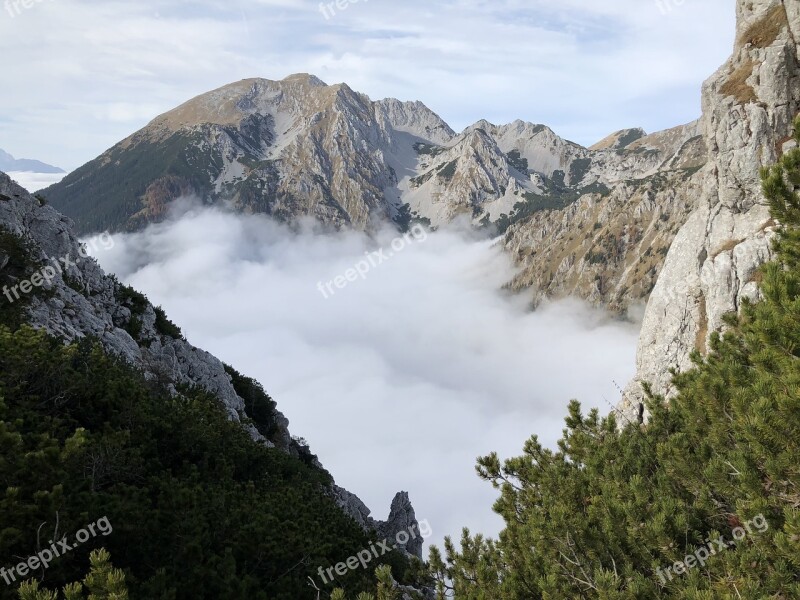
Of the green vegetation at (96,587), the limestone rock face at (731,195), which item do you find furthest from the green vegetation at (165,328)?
the limestone rock face at (731,195)

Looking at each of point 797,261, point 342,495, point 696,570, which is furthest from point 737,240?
point 696,570

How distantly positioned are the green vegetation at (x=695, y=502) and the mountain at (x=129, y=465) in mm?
4158

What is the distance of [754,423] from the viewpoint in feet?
26.8

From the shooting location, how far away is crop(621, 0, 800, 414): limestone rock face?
207 ft

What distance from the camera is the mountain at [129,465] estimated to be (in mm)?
10953

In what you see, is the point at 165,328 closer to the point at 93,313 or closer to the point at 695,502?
the point at 93,313

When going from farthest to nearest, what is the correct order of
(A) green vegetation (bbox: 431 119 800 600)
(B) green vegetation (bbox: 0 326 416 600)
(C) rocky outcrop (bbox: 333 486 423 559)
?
(C) rocky outcrop (bbox: 333 486 423 559), (B) green vegetation (bbox: 0 326 416 600), (A) green vegetation (bbox: 431 119 800 600)

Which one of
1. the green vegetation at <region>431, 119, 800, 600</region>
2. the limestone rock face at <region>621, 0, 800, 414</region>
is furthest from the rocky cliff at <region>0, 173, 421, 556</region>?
the limestone rock face at <region>621, 0, 800, 414</region>

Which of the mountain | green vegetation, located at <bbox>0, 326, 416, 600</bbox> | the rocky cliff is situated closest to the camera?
green vegetation, located at <bbox>0, 326, 416, 600</bbox>

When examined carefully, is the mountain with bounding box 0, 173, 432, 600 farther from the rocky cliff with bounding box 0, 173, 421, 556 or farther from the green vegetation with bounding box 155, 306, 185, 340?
the green vegetation with bounding box 155, 306, 185, 340

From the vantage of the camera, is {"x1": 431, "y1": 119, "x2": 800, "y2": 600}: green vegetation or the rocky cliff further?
the rocky cliff

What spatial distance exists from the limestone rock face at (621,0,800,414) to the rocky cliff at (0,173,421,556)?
1710 inches

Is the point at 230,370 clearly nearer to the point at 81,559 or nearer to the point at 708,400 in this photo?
the point at 81,559

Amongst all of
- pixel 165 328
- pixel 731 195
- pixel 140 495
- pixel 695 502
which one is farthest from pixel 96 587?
pixel 731 195
